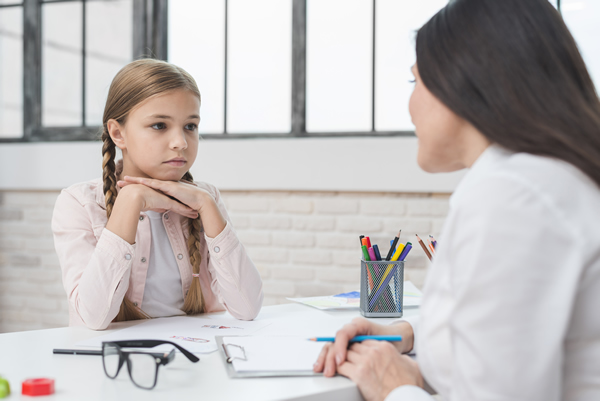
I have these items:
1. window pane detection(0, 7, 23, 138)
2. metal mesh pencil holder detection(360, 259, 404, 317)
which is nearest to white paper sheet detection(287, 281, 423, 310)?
metal mesh pencil holder detection(360, 259, 404, 317)

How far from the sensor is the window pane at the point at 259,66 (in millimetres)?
2748

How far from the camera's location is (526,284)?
55 centimetres

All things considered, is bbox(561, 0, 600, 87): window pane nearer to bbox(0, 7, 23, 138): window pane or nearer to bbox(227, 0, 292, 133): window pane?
bbox(227, 0, 292, 133): window pane

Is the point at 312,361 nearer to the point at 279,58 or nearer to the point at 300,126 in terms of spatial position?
the point at 300,126

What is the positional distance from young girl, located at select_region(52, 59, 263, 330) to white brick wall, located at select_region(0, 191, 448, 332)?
119 cm

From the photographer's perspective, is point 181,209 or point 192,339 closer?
point 192,339

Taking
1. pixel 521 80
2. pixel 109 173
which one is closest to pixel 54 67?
pixel 109 173

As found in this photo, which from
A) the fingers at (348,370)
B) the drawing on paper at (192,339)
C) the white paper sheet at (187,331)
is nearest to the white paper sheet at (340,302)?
the white paper sheet at (187,331)

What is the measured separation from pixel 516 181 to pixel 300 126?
85.1 inches

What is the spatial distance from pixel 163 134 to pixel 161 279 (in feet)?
1.21

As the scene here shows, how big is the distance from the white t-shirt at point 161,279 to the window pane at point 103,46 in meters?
1.77

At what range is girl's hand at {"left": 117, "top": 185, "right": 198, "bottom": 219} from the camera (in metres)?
1.25

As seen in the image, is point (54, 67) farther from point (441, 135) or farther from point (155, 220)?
point (441, 135)

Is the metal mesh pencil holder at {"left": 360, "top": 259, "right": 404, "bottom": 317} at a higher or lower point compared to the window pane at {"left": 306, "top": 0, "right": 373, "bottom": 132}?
lower
